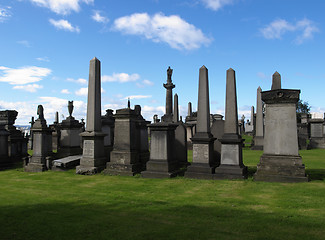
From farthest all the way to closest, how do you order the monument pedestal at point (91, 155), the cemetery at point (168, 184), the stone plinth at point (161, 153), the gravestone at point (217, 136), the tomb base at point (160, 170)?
the monument pedestal at point (91, 155)
the gravestone at point (217, 136)
the stone plinth at point (161, 153)
the tomb base at point (160, 170)
the cemetery at point (168, 184)

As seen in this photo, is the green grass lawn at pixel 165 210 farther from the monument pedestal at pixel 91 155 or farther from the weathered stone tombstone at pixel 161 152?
the monument pedestal at pixel 91 155

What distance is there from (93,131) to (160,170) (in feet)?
11.5

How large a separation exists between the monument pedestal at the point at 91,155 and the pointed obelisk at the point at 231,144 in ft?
16.7

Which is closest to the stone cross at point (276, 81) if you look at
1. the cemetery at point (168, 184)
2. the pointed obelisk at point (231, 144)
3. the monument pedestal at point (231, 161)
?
the cemetery at point (168, 184)

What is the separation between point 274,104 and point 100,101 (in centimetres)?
716

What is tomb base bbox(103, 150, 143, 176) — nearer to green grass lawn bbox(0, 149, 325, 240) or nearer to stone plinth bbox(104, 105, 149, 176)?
stone plinth bbox(104, 105, 149, 176)

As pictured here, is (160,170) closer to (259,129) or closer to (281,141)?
(281,141)

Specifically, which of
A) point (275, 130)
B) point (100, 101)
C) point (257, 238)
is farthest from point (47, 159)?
point (257, 238)

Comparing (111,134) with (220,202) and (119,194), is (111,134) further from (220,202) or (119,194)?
(220,202)

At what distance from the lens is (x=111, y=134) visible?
15570mm

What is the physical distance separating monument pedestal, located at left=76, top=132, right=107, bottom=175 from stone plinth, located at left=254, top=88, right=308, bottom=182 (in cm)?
645

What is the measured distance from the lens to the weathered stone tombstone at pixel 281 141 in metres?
8.23

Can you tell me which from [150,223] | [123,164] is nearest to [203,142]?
[123,164]

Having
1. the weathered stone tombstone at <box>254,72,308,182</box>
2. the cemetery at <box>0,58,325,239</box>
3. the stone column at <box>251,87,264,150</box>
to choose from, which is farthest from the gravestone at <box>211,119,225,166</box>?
the stone column at <box>251,87,264,150</box>
